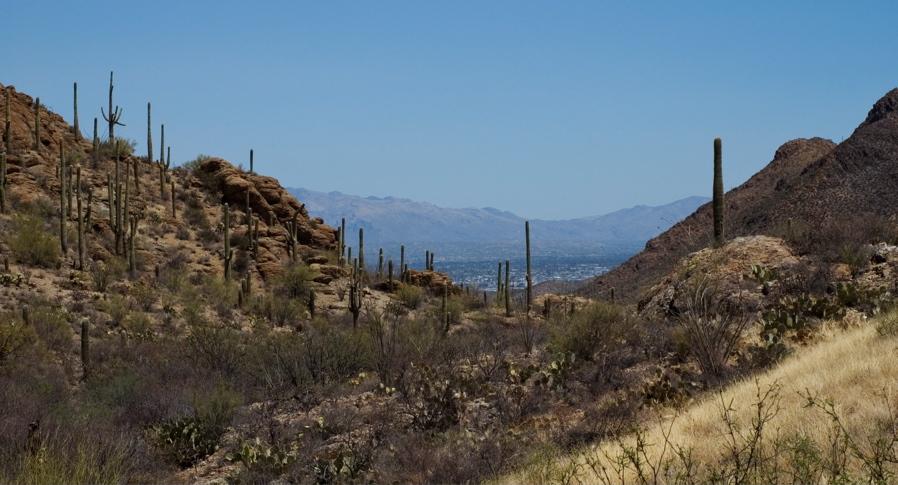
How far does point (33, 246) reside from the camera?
1046 inches

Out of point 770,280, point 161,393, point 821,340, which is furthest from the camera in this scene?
point 770,280

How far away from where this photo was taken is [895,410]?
652 centimetres

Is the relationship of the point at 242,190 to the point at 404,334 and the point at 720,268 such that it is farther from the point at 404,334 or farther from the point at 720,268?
the point at 720,268

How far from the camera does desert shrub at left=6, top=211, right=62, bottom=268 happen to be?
2647cm

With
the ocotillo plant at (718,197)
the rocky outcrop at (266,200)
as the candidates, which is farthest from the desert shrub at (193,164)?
the ocotillo plant at (718,197)

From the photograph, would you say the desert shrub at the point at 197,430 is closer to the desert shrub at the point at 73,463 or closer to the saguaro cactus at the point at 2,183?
the desert shrub at the point at 73,463

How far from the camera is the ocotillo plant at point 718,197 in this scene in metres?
17.9

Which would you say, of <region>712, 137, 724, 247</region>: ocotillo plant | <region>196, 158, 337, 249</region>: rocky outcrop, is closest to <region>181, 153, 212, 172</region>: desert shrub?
<region>196, 158, 337, 249</region>: rocky outcrop

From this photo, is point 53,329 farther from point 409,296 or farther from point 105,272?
point 409,296

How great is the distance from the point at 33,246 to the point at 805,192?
1903 inches

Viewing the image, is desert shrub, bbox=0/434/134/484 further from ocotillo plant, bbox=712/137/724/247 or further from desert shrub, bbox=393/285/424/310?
desert shrub, bbox=393/285/424/310

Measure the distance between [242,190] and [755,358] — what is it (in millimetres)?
33612

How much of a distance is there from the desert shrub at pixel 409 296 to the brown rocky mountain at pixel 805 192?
36.5 ft

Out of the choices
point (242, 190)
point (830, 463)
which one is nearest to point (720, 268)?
point (830, 463)
